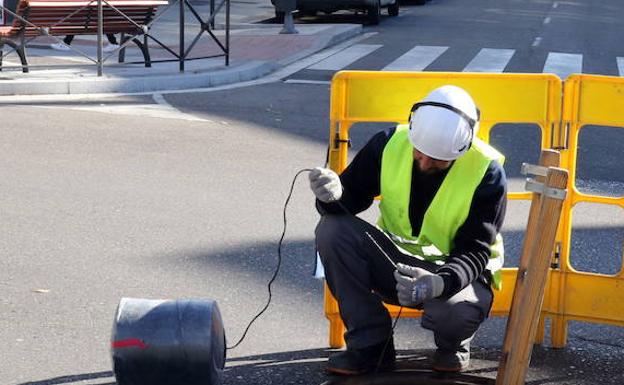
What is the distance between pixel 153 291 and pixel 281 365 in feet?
3.87

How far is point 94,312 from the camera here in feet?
18.5

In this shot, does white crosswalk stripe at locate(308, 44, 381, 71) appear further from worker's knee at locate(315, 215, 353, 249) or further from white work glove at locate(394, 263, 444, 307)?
white work glove at locate(394, 263, 444, 307)

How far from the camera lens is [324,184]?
4543mm

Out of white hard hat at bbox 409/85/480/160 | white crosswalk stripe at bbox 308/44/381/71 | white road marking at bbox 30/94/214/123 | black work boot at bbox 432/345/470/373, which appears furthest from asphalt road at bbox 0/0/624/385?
white crosswalk stripe at bbox 308/44/381/71

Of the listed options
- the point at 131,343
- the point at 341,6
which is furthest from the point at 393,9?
the point at 131,343

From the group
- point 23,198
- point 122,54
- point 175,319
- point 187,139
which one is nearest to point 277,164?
point 187,139

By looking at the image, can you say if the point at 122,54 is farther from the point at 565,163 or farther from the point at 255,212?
the point at 565,163

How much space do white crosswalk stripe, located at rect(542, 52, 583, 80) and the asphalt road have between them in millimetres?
4200

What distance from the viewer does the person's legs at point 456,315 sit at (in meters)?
4.55

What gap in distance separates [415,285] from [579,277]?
120 cm

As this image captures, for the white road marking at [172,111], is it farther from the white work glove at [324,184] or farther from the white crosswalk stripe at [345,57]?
the white work glove at [324,184]

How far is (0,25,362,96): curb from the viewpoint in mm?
12273

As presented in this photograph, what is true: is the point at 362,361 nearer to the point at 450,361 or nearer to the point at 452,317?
the point at 450,361

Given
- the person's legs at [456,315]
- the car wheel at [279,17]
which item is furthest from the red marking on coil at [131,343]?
the car wheel at [279,17]
